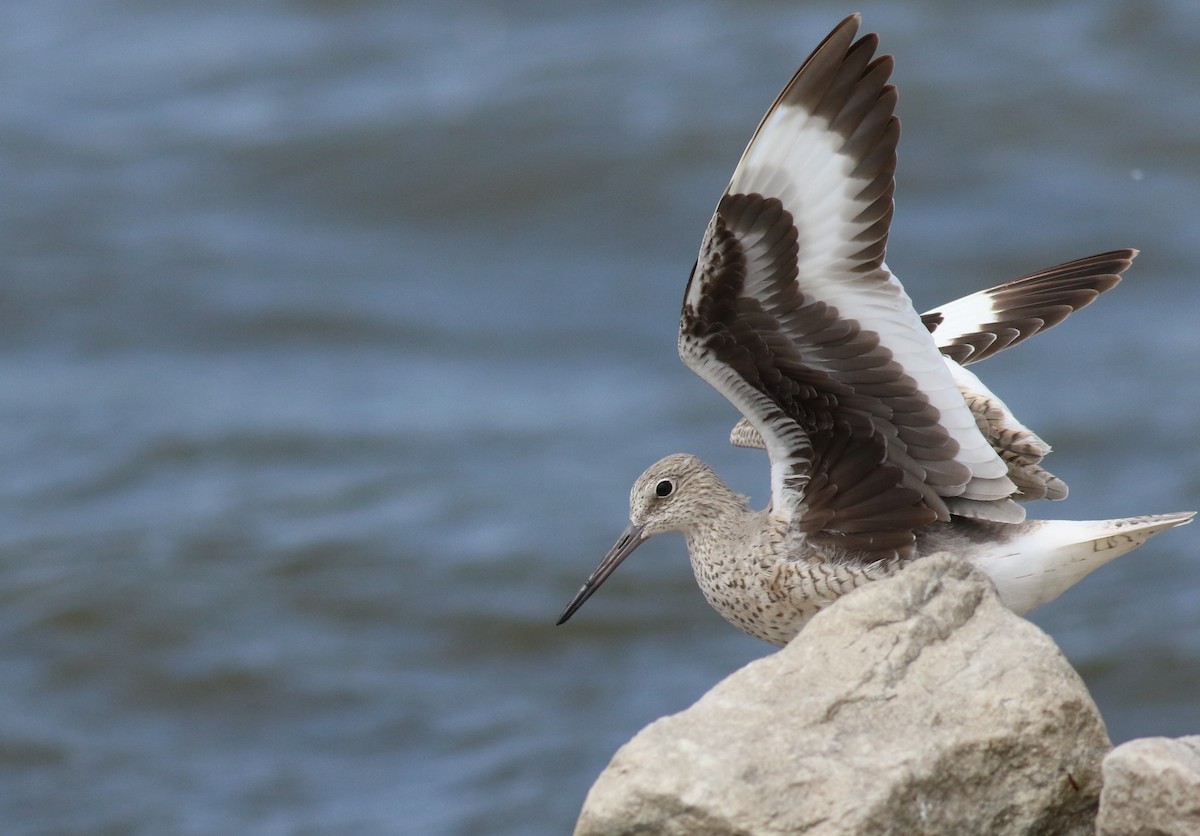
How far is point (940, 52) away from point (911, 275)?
382 centimetres

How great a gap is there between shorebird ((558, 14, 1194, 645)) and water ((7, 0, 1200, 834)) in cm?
474

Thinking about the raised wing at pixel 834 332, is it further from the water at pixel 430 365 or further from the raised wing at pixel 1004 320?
the water at pixel 430 365

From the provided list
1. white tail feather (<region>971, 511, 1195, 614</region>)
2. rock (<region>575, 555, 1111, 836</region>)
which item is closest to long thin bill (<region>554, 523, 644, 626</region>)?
white tail feather (<region>971, 511, 1195, 614</region>)

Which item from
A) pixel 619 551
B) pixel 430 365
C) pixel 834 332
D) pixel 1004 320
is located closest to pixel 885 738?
pixel 834 332

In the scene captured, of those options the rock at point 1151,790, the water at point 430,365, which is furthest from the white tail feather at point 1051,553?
the water at point 430,365

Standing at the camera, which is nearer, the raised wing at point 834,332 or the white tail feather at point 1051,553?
the raised wing at point 834,332

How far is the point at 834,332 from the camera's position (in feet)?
19.0

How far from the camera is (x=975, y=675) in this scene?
16.4 ft

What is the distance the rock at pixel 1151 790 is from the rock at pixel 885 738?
1.15ft

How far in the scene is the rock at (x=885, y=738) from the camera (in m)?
4.65

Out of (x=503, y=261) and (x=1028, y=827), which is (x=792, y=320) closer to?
(x=1028, y=827)

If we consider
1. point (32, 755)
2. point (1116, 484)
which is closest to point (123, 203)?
point (32, 755)

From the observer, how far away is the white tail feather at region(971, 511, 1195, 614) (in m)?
6.04

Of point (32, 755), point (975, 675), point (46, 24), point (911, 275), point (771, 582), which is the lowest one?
point (975, 675)
